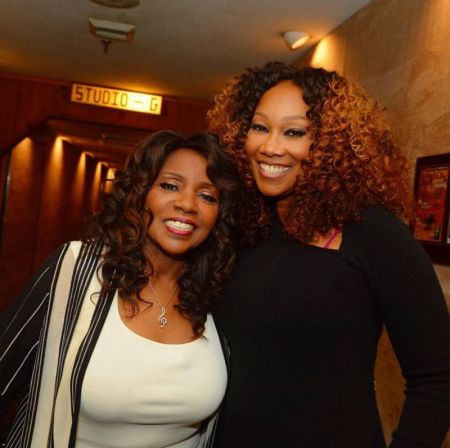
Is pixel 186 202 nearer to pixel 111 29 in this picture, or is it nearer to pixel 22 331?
pixel 22 331

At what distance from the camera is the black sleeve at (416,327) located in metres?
1.23

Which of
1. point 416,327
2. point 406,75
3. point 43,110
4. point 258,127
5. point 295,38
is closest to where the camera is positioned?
point 416,327

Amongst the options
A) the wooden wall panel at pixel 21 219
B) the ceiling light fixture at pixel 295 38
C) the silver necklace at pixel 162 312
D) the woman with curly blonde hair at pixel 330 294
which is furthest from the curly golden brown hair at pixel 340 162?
the wooden wall panel at pixel 21 219

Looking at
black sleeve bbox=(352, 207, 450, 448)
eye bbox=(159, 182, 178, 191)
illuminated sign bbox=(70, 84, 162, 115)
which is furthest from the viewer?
illuminated sign bbox=(70, 84, 162, 115)

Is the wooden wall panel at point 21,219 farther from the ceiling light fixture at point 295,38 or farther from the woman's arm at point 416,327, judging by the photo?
the woman's arm at point 416,327

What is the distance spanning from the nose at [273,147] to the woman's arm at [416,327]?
34 cm

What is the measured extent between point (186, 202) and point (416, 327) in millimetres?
720

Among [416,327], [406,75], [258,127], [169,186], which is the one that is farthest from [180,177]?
[406,75]

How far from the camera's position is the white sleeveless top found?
4.59 ft

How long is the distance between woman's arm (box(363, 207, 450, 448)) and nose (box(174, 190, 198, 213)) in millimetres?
553

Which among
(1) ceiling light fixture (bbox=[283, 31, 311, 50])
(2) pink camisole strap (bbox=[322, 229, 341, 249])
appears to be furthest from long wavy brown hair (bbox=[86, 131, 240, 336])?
(1) ceiling light fixture (bbox=[283, 31, 311, 50])

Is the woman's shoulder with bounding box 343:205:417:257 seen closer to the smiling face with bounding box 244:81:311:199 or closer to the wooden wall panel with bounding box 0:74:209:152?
the smiling face with bounding box 244:81:311:199

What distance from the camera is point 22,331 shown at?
1.44m

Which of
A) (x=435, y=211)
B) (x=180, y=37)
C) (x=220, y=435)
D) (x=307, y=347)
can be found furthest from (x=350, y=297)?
(x=180, y=37)
